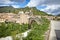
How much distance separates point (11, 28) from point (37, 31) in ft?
2.61

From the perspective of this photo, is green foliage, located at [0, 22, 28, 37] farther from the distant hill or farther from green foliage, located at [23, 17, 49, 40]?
the distant hill

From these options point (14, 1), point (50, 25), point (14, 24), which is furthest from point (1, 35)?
point (50, 25)

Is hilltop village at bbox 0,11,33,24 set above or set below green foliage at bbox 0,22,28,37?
above

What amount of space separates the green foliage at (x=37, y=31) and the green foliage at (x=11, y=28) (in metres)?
0.34

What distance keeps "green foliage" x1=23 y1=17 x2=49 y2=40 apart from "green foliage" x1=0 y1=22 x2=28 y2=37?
34 cm

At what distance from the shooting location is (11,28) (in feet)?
23.1

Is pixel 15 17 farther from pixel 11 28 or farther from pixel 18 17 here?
pixel 11 28

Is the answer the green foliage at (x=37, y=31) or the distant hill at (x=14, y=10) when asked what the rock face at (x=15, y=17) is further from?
the green foliage at (x=37, y=31)

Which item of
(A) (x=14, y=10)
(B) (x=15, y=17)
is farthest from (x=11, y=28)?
(A) (x=14, y=10)

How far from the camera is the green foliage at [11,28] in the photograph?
670cm

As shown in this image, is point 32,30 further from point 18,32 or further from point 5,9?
point 5,9

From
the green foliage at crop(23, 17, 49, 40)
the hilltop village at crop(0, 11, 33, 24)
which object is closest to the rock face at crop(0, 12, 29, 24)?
the hilltop village at crop(0, 11, 33, 24)

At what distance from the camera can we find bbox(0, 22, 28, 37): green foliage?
6.70 m

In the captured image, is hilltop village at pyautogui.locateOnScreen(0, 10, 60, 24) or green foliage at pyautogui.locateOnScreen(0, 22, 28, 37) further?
hilltop village at pyautogui.locateOnScreen(0, 10, 60, 24)
